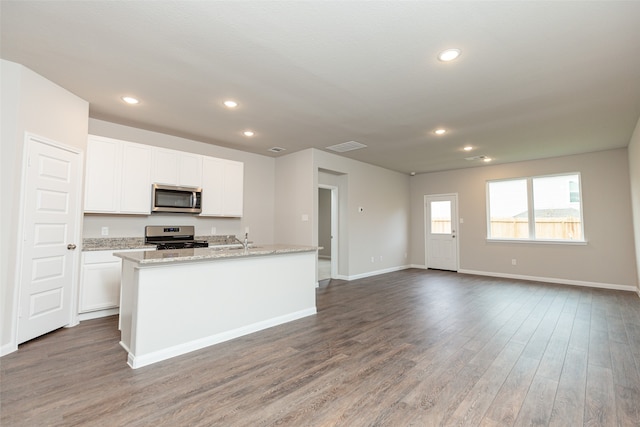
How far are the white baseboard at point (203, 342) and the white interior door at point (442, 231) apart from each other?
520 cm

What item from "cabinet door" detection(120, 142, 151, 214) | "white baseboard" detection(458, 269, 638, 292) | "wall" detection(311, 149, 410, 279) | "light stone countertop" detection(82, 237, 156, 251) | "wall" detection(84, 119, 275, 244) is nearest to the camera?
"light stone countertop" detection(82, 237, 156, 251)

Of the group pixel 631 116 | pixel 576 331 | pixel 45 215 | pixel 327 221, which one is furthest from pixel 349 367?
pixel 327 221

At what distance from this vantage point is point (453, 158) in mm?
6387

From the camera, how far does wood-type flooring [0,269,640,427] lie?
1868 mm

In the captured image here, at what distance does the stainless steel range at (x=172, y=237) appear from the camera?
4.50m

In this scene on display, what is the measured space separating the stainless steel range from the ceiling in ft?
5.05

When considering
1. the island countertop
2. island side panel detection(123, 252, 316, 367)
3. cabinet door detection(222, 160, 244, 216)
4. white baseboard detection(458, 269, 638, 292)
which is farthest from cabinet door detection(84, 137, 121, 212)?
white baseboard detection(458, 269, 638, 292)

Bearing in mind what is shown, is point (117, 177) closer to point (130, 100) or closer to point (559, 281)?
point (130, 100)

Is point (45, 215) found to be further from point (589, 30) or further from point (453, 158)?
point (453, 158)

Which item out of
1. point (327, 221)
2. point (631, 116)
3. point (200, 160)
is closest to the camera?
point (631, 116)

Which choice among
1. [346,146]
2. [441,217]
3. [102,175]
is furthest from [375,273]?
[102,175]

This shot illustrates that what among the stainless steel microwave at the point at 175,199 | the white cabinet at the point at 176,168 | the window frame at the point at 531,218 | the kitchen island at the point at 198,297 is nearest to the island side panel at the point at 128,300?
the kitchen island at the point at 198,297

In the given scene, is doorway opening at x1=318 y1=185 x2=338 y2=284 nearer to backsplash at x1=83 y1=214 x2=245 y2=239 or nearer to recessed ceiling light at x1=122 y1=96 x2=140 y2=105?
backsplash at x1=83 y1=214 x2=245 y2=239

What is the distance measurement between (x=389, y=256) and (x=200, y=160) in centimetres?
495
